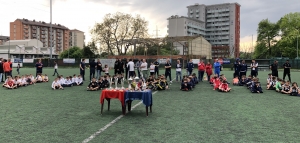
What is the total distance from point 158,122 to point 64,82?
10.7 metres

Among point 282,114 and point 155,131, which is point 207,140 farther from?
point 282,114

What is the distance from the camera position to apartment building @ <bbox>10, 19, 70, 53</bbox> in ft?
363

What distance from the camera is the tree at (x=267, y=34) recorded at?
66.1 metres

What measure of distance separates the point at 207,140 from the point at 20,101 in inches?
334

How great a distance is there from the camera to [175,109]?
29.1 feet

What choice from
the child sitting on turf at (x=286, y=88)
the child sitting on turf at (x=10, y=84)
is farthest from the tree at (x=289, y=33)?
the child sitting on turf at (x=10, y=84)

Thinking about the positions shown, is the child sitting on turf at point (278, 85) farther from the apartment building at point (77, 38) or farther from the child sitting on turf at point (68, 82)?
the apartment building at point (77, 38)

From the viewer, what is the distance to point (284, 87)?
42.7 feet

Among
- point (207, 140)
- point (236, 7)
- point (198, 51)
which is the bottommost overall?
point (207, 140)

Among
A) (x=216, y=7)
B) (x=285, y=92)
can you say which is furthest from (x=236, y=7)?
(x=285, y=92)

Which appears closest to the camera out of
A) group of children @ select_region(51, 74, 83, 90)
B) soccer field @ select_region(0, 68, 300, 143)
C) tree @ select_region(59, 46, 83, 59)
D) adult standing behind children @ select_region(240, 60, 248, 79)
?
soccer field @ select_region(0, 68, 300, 143)

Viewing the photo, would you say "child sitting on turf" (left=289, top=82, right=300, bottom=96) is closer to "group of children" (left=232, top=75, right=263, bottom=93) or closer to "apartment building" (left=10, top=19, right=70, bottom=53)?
"group of children" (left=232, top=75, right=263, bottom=93)

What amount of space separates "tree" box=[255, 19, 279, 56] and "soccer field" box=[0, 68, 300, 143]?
2446 inches

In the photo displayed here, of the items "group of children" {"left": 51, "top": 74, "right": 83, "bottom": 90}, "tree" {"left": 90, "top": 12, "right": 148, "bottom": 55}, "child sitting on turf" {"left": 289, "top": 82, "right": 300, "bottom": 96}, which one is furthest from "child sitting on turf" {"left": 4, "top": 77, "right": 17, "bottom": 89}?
"tree" {"left": 90, "top": 12, "right": 148, "bottom": 55}
